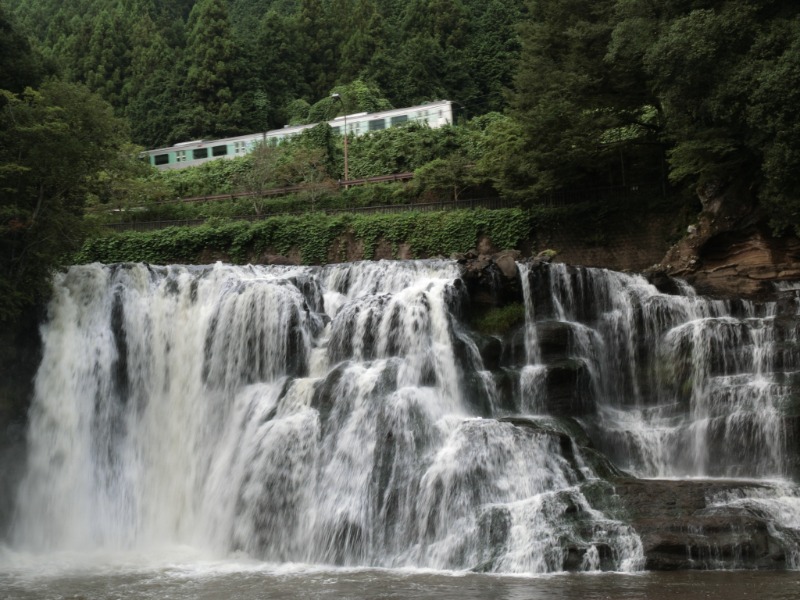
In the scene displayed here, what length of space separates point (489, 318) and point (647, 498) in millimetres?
8892

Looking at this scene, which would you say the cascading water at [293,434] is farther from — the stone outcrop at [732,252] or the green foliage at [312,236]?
the green foliage at [312,236]

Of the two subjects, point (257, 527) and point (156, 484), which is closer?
point (257, 527)

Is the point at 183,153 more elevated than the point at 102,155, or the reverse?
the point at 183,153

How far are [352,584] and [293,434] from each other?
6138mm

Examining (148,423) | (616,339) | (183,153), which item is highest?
(183,153)

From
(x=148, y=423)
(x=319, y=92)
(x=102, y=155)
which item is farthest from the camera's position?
(x=319, y=92)

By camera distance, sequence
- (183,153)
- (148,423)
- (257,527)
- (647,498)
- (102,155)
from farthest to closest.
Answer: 1. (183,153)
2. (102,155)
3. (148,423)
4. (257,527)
5. (647,498)

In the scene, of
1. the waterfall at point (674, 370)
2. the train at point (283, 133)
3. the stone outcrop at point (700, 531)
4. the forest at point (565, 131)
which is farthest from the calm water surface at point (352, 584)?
the train at point (283, 133)

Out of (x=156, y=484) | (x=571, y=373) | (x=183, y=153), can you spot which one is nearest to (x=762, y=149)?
(x=571, y=373)

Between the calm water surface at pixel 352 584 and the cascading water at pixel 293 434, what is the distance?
1134 millimetres

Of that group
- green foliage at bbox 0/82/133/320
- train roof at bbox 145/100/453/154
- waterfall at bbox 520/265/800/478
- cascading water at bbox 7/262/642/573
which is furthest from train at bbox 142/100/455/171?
waterfall at bbox 520/265/800/478

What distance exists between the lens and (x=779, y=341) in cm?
2309

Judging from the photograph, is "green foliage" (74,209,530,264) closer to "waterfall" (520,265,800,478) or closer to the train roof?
"waterfall" (520,265,800,478)

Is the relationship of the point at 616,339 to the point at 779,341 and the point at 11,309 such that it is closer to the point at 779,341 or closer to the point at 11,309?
the point at 779,341
